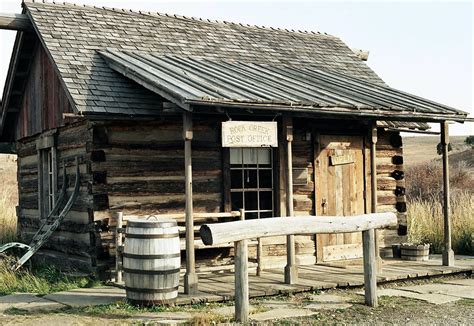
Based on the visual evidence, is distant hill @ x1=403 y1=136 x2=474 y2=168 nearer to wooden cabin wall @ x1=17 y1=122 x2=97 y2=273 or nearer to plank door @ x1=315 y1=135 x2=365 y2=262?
plank door @ x1=315 y1=135 x2=365 y2=262

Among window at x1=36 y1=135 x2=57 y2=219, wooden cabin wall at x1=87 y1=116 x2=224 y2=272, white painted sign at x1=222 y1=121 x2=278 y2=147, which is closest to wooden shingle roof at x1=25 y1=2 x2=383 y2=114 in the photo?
wooden cabin wall at x1=87 y1=116 x2=224 y2=272

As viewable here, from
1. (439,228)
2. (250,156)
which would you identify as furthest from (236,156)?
(439,228)

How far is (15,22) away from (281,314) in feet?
27.0

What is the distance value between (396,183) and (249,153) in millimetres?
3760

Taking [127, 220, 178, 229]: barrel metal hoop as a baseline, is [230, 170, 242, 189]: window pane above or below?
above

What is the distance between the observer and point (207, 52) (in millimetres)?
13273

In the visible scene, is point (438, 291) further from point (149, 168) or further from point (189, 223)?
point (149, 168)

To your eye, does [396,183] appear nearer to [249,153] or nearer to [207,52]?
[249,153]

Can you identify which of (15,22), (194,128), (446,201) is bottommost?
(446,201)

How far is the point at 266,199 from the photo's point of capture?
38.9ft

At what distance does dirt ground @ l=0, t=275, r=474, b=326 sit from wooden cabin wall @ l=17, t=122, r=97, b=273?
292 centimetres

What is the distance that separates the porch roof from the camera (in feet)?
30.8

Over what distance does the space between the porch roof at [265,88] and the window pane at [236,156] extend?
1.30 m

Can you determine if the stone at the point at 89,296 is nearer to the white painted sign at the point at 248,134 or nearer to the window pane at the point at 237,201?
the white painted sign at the point at 248,134
